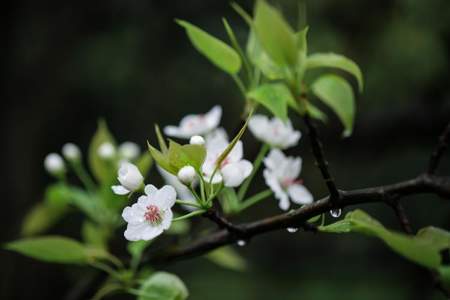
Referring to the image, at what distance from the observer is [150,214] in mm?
733

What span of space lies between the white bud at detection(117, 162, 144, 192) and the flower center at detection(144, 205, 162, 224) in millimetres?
34

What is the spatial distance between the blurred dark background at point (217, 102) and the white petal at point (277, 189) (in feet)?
1.93

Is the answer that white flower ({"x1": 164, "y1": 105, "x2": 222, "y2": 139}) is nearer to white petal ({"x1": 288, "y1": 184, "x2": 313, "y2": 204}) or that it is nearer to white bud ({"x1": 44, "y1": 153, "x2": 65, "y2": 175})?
white petal ({"x1": 288, "y1": 184, "x2": 313, "y2": 204})

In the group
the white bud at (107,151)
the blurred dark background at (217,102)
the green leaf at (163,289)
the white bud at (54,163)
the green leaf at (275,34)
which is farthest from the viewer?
the blurred dark background at (217,102)

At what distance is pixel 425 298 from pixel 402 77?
891 mm

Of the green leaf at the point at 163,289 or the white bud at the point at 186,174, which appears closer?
the white bud at the point at 186,174

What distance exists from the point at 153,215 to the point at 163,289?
0.52ft

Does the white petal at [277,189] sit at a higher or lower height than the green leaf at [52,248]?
lower

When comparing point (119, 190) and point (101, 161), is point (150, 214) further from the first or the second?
point (101, 161)

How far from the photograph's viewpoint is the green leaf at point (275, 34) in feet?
1.94

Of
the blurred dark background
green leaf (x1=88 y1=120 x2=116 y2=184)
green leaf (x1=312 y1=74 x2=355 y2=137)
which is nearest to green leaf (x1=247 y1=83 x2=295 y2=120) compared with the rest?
green leaf (x1=312 y1=74 x2=355 y2=137)

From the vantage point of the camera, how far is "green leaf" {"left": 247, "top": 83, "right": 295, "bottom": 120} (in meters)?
0.74

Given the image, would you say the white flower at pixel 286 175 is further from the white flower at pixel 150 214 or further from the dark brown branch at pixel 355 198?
the white flower at pixel 150 214

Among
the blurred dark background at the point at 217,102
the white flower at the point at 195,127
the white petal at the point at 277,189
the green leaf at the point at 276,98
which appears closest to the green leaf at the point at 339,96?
the green leaf at the point at 276,98
